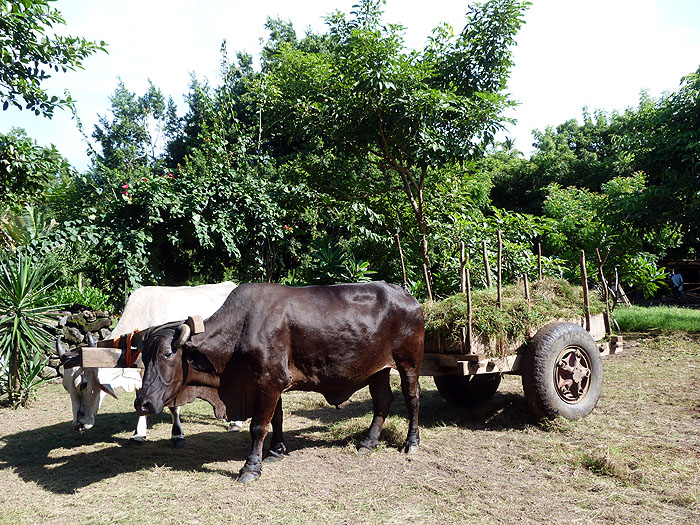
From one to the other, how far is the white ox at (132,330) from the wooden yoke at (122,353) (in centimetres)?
30

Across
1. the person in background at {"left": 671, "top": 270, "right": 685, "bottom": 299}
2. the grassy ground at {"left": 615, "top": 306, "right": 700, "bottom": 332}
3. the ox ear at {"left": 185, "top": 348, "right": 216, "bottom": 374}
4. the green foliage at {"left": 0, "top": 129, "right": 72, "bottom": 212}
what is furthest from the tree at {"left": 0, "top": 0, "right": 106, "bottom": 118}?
the person in background at {"left": 671, "top": 270, "right": 685, "bottom": 299}

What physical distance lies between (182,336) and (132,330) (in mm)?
1785

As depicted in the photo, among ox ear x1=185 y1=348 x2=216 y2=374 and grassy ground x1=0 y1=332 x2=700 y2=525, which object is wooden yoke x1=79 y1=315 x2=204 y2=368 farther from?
grassy ground x1=0 y1=332 x2=700 y2=525

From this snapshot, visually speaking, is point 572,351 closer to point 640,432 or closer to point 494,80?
point 640,432

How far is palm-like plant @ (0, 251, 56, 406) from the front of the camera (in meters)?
7.29

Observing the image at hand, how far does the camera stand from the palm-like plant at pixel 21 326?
7.29 meters

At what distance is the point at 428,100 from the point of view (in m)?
8.55

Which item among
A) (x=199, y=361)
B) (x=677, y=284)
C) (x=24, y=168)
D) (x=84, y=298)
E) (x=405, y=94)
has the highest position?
(x=405, y=94)

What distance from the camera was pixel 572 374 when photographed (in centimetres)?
554

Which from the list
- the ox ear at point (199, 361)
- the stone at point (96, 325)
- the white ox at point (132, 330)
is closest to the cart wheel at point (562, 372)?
the ox ear at point (199, 361)

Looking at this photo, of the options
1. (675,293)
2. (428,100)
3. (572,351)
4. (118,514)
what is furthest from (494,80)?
(675,293)

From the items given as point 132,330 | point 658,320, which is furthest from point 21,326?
point 658,320

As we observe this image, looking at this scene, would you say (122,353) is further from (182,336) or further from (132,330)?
(132,330)

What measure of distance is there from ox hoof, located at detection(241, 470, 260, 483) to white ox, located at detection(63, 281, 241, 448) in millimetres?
1381
